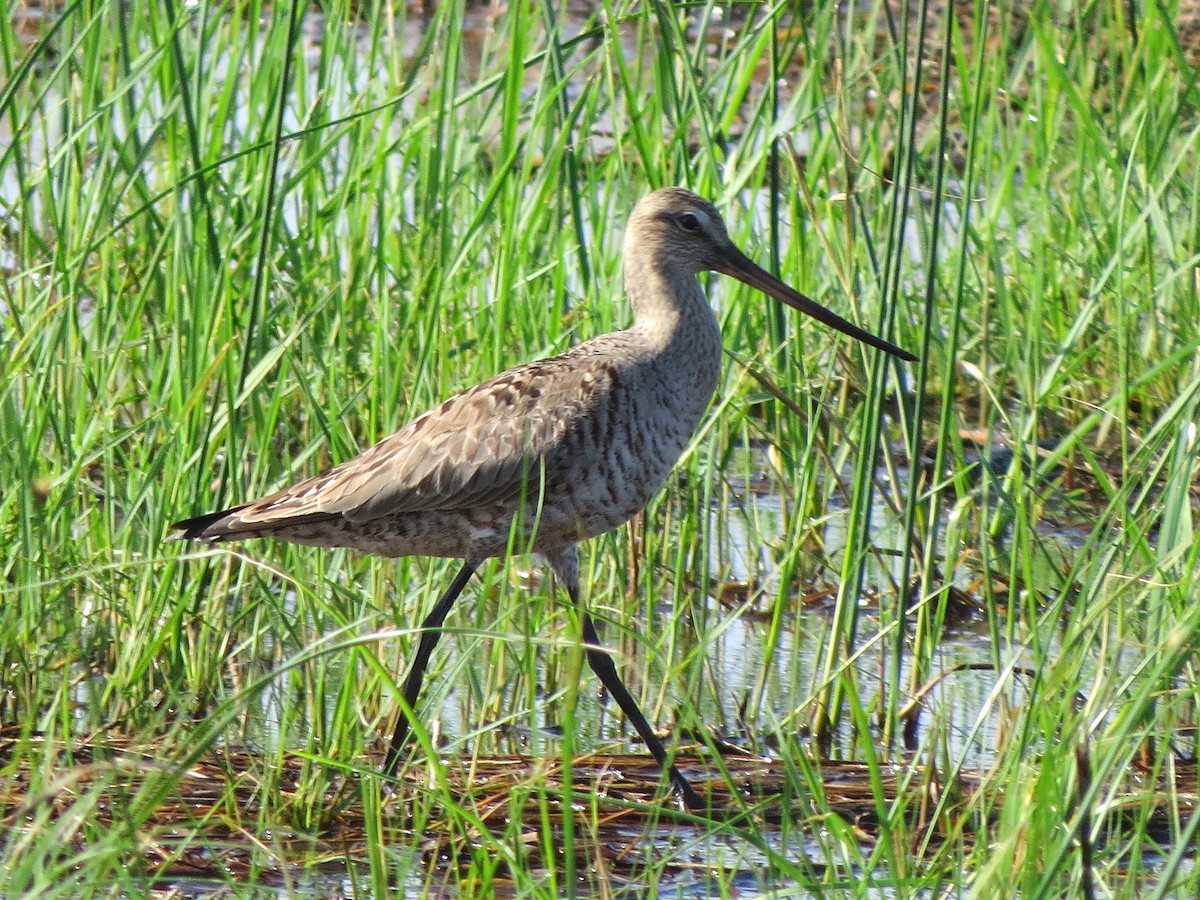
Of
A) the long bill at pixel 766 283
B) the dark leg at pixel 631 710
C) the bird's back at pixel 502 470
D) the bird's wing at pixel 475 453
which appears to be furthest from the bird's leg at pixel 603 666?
the long bill at pixel 766 283

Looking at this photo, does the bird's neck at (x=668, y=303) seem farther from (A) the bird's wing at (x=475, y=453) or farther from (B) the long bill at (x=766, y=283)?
(A) the bird's wing at (x=475, y=453)

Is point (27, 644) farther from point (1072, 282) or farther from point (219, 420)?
point (1072, 282)

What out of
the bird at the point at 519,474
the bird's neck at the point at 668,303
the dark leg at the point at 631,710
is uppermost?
the bird's neck at the point at 668,303

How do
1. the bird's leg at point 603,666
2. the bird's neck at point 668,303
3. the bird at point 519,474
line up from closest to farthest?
→ the bird at point 519,474, the bird's leg at point 603,666, the bird's neck at point 668,303

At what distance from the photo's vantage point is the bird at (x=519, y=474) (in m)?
4.18

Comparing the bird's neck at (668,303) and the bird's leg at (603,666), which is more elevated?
the bird's neck at (668,303)

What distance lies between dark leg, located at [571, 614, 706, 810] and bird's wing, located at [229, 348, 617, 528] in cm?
35

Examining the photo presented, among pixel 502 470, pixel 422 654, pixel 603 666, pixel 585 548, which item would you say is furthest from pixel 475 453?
pixel 585 548

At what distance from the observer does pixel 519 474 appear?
4242 millimetres

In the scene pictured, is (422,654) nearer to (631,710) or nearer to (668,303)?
(631,710)

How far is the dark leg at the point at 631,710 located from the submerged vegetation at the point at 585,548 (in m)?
0.06

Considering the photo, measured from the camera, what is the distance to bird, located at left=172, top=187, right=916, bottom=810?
4.18 metres

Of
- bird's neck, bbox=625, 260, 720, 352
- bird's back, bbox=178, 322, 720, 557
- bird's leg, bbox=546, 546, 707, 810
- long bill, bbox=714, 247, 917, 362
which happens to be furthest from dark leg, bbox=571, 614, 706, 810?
long bill, bbox=714, 247, 917, 362

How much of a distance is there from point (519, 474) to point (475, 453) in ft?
0.36
